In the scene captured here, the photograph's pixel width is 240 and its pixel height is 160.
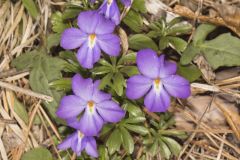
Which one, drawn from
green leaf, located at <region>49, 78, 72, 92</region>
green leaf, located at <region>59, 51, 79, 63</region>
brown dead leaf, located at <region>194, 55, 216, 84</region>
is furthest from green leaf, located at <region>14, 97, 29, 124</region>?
brown dead leaf, located at <region>194, 55, 216, 84</region>

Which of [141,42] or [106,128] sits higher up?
[141,42]

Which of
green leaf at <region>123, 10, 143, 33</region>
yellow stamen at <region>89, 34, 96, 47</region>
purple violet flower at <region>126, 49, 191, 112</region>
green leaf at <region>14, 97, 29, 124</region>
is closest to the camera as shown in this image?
purple violet flower at <region>126, 49, 191, 112</region>

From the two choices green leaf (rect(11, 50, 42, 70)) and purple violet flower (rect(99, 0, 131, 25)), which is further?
green leaf (rect(11, 50, 42, 70))

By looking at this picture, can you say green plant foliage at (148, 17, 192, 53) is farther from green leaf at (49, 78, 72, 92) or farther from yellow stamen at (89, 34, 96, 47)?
green leaf at (49, 78, 72, 92)

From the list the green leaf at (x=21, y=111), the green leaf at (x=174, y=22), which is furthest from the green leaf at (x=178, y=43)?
the green leaf at (x=21, y=111)

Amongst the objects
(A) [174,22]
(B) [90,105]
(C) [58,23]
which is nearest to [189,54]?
(A) [174,22]

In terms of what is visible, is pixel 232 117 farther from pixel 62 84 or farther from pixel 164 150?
pixel 62 84

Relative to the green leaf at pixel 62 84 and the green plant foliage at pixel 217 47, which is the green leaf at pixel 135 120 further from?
the green plant foliage at pixel 217 47
